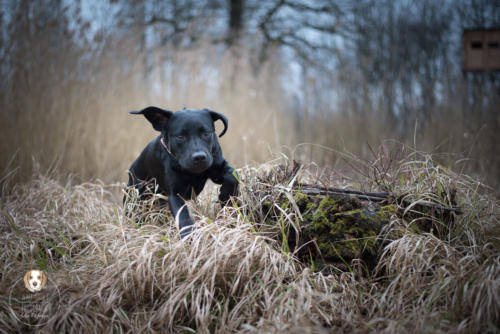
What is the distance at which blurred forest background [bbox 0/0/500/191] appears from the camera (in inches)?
142

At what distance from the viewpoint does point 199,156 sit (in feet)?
6.17

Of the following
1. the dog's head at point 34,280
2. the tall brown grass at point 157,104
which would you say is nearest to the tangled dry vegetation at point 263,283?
the dog's head at point 34,280

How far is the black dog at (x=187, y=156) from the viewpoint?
1.94 m

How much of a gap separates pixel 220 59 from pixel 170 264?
4.47 meters

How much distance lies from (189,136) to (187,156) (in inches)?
6.2

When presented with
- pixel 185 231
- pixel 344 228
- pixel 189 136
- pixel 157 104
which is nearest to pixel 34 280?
pixel 185 231

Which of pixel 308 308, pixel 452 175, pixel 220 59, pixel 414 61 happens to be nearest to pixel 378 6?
pixel 414 61

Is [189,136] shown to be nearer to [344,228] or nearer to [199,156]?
[199,156]

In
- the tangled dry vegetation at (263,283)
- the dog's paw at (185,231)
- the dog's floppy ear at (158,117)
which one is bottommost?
the tangled dry vegetation at (263,283)

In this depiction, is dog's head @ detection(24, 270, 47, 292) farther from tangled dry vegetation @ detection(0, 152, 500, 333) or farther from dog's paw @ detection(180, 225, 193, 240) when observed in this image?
dog's paw @ detection(180, 225, 193, 240)

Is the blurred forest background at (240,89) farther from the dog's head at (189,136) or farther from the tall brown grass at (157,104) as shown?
the dog's head at (189,136)

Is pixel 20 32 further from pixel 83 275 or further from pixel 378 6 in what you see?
pixel 378 6

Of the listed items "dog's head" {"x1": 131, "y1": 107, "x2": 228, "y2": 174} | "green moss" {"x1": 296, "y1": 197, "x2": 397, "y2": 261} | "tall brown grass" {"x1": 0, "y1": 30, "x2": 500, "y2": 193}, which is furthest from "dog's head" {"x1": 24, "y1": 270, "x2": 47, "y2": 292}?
"tall brown grass" {"x1": 0, "y1": 30, "x2": 500, "y2": 193}

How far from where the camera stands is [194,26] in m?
5.14
